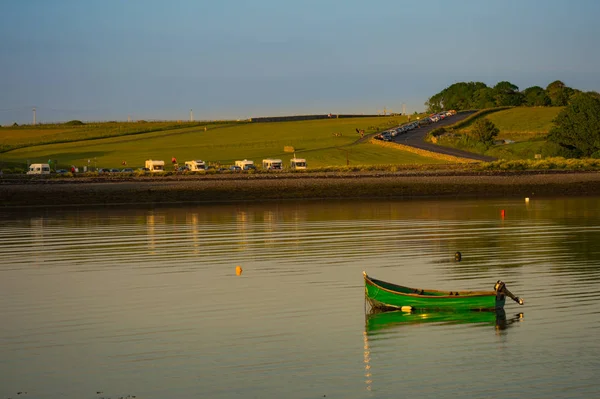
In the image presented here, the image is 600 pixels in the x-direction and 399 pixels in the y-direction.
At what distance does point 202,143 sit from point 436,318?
129 m

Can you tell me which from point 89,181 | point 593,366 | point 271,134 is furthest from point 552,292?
point 271,134

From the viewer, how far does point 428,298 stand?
99.9 ft

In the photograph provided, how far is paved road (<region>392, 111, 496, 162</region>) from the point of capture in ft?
415

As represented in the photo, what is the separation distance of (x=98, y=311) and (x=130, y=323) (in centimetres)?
275

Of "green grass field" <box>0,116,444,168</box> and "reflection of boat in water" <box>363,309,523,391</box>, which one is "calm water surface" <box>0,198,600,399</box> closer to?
"reflection of boat in water" <box>363,309,523,391</box>

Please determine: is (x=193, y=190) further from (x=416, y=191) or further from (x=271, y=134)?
(x=271, y=134)

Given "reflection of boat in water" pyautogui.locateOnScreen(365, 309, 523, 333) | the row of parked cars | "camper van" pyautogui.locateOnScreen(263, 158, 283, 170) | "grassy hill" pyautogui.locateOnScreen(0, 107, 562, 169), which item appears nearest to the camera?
"reflection of boat in water" pyautogui.locateOnScreen(365, 309, 523, 333)

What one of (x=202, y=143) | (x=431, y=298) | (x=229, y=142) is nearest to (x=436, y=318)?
(x=431, y=298)

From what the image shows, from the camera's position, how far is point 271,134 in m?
167

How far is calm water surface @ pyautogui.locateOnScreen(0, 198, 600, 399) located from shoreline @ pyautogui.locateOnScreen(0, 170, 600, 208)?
29.0 m

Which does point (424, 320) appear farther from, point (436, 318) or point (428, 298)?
point (428, 298)

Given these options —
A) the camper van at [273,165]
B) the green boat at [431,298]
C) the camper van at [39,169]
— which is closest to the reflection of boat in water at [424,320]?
the green boat at [431,298]

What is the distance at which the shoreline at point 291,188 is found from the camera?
3553 inches

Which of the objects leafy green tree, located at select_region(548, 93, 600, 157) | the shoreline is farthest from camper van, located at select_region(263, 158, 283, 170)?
leafy green tree, located at select_region(548, 93, 600, 157)
